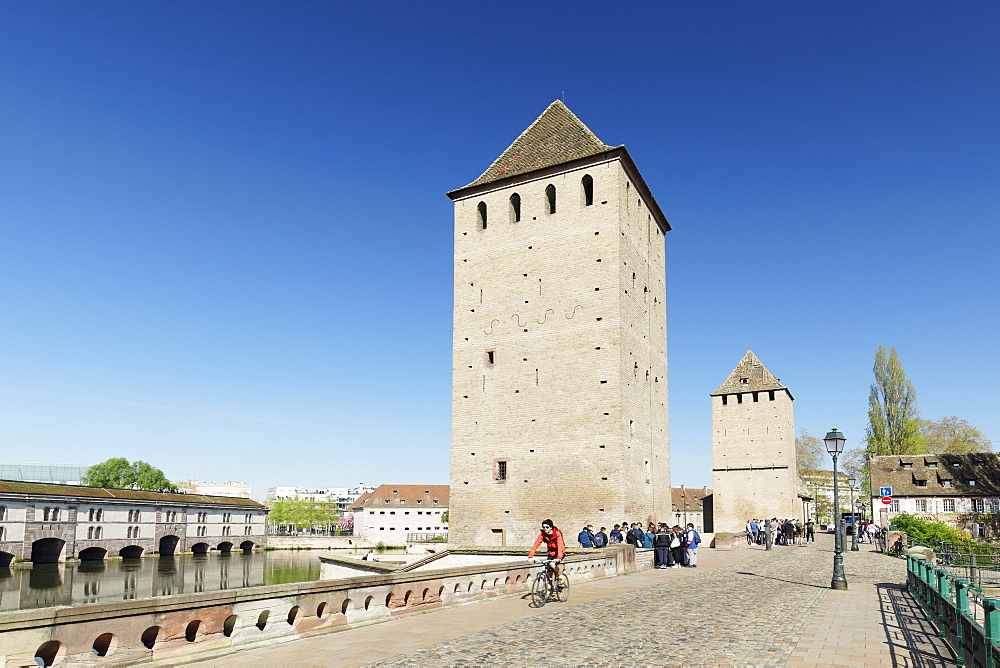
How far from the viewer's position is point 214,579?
181ft

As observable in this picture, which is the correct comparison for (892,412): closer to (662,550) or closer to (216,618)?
(662,550)

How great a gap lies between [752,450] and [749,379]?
5.43 m

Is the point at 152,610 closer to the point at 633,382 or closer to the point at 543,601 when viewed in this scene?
→ the point at 543,601

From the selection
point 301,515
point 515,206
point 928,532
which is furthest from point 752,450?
point 301,515

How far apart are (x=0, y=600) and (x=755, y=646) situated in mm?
43277

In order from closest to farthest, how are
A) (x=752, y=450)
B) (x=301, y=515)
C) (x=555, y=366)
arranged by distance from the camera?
(x=555, y=366), (x=752, y=450), (x=301, y=515)

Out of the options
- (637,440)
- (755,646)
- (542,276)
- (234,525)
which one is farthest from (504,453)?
(234,525)

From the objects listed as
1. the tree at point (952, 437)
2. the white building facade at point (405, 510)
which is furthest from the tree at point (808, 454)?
the white building facade at point (405, 510)

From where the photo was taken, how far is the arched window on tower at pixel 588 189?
29.8m

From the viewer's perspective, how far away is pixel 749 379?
2190 inches

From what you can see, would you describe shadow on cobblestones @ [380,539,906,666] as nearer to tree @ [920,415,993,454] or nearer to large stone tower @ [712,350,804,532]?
large stone tower @ [712,350,804,532]

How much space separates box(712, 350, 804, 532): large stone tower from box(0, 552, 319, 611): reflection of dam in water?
104 ft

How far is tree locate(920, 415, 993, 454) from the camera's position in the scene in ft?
220

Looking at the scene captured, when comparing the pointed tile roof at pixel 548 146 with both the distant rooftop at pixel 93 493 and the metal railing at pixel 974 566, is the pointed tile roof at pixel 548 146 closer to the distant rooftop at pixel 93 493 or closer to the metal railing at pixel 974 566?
the metal railing at pixel 974 566
